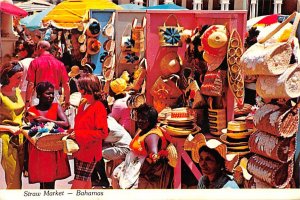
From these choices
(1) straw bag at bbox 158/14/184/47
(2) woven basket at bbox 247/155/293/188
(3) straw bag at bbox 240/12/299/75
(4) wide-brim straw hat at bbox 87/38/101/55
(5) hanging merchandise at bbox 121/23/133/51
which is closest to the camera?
(3) straw bag at bbox 240/12/299/75

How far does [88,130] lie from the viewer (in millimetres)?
3674

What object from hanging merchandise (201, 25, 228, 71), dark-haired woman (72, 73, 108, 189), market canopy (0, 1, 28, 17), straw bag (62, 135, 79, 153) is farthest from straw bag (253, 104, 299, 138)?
market canopy (0, 1, 28, 17)

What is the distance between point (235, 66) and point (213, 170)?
1.87 ft

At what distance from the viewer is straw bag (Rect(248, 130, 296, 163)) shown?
336 cm

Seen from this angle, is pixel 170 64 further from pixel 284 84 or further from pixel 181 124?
pixel 284 84

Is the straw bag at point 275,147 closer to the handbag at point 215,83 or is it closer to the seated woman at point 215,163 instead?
the seated woman at point 215,163

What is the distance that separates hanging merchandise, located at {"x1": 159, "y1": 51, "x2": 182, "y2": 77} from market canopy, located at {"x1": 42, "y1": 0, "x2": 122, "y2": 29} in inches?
18.2

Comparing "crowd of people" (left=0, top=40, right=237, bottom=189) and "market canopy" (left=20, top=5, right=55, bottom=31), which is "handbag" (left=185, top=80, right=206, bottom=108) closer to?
"crowd of people" (left=0, top=40, right=237, bottom=189)

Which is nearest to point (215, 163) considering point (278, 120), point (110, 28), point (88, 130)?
point (278, 120)

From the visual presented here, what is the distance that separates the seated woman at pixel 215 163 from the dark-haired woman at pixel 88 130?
0.55 metres

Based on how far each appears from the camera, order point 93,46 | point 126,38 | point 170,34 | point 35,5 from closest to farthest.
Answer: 1. point 170,34
2. point 126,38
3. point 93,46
4. point 35,5

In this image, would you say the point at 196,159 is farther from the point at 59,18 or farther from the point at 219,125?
the point at 59,18

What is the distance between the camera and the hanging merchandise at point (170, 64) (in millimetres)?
3643

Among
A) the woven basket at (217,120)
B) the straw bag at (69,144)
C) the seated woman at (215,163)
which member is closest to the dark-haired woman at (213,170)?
the seated woman at (215,163)
